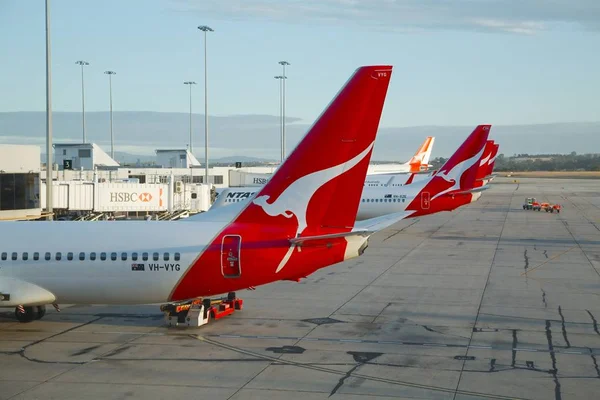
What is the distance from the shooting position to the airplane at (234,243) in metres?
22.0

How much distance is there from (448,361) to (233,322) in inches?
319

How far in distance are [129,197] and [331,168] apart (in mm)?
33018

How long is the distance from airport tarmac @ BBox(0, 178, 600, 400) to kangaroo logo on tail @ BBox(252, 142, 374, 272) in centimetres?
358

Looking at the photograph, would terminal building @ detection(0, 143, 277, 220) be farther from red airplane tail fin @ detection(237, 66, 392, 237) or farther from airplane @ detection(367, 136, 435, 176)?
airplane @ detection(367, 136, 435, 176)

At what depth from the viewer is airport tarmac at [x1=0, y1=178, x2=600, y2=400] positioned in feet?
59.4

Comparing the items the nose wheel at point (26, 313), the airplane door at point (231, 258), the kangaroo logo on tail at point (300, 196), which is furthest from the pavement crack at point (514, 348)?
the nose wheel at point (26, 313)

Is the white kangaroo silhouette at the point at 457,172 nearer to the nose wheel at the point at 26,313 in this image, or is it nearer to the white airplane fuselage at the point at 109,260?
the white airplane fuselage at the point at 109,260

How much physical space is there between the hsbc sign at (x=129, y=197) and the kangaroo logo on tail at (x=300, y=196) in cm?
3103

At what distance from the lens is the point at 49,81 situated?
39844 millimetres

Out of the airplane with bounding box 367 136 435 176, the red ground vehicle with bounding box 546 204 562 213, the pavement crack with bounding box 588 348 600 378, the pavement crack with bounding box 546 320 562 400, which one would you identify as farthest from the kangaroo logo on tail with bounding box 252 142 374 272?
the airplane with bounding box 367 136 435 176

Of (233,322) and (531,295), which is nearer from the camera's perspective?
(233,322)

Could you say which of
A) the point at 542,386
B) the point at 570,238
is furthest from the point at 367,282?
the point at 570,238

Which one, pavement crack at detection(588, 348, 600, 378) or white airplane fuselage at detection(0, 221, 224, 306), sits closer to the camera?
pavement crack at detection(588, 348, 600, 378)

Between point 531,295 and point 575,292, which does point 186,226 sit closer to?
point 531,295
